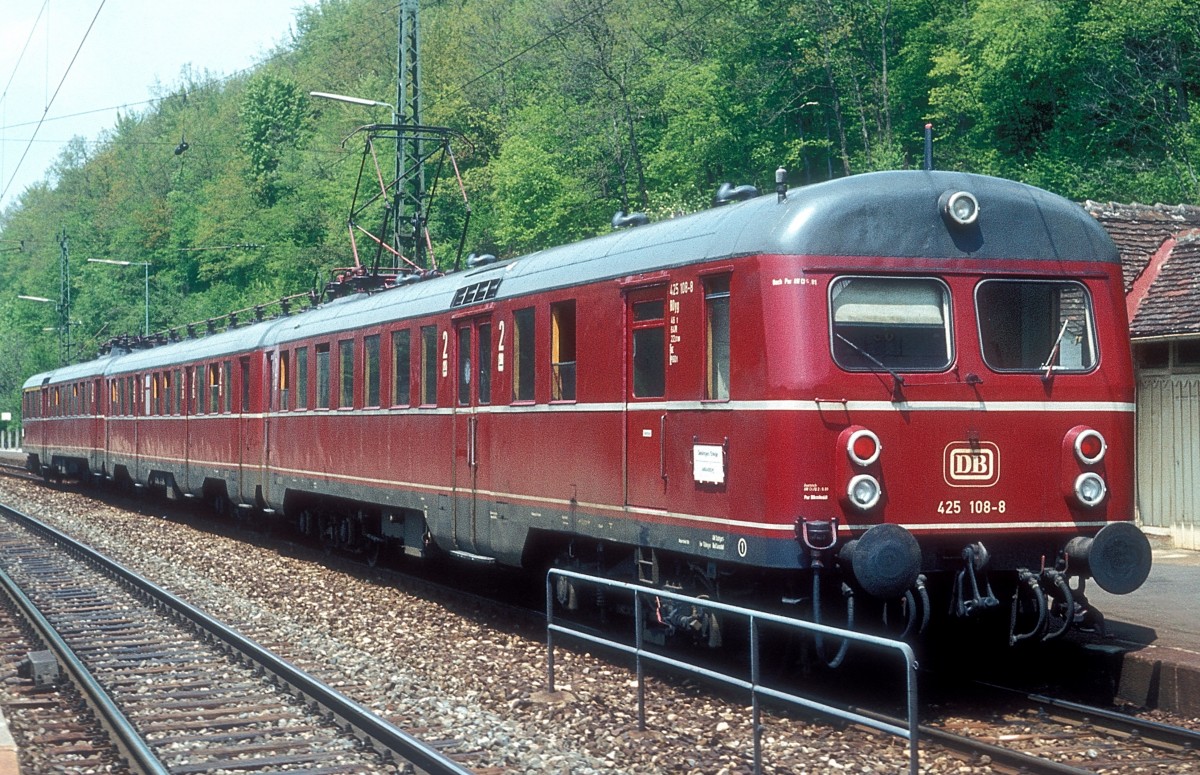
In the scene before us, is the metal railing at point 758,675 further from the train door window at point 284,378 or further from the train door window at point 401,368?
the train door window at point 284,378

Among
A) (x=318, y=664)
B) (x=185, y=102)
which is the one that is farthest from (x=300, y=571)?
(x=185, y=102)

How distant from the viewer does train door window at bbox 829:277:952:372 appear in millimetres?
9422

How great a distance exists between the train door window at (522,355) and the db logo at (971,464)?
428 cm

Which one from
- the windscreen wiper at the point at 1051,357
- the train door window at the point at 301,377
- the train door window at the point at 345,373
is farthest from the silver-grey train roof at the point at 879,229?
the train door window at the point at 301,377

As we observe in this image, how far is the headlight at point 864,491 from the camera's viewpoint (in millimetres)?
9172

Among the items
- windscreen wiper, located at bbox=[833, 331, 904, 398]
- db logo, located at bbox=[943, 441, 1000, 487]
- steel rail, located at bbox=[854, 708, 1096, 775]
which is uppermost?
windscreen wiper, located at bbox=[833, 331, 904, 398]

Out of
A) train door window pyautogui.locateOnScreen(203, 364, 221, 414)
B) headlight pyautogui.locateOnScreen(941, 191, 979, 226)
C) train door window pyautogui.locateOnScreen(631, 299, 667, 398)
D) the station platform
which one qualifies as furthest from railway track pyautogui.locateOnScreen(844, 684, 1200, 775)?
train door window pyautogui.locateOnScreen(203, 364, 221, 414)

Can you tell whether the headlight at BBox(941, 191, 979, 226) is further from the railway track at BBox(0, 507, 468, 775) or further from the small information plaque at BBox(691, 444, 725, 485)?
the railway track at BBox(0, 507, 468, 775)

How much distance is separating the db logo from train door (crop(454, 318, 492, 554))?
17.0ft

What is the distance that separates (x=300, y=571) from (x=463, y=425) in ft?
18.2

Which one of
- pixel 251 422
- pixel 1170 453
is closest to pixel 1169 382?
pixel 1170 453

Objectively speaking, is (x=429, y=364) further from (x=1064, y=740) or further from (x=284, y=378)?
(x=1064, y=740)

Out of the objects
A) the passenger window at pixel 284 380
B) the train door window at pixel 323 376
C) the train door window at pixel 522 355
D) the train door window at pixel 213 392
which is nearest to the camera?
the train door window at pixel 522 355

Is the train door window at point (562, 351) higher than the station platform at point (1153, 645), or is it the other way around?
the train door window at point (562, 351)
